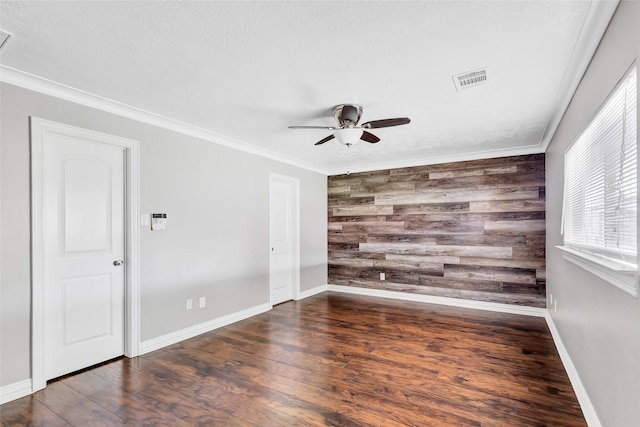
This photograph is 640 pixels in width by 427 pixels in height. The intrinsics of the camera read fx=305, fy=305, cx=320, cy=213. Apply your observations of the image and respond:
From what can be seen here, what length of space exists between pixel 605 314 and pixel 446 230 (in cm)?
333

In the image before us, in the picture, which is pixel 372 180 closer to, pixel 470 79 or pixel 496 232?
pixel 496 232

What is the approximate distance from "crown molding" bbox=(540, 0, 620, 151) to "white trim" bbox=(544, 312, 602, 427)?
7.38 feet

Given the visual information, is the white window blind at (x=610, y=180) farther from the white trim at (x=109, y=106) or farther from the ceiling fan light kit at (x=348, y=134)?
the white trim at (x=109, y=106)

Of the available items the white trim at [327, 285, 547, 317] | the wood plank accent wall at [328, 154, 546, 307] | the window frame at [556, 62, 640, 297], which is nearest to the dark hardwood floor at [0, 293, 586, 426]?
the white trim at [327, 285, 547, 317]

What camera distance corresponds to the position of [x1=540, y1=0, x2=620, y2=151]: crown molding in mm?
1589

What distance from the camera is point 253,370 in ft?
9.05

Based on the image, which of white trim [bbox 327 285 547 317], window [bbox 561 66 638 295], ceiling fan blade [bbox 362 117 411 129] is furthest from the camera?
white trim [bbox 327 285 547 317]

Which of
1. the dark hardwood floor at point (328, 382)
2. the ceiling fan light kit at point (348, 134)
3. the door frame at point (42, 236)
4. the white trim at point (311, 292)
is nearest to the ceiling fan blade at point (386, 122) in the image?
the ceiling fan light kit at point (348, 134)

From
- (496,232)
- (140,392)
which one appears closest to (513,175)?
(496,232)

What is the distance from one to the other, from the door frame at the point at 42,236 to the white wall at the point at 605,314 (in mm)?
3643

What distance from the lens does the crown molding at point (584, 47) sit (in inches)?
62.6

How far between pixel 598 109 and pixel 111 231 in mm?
3927

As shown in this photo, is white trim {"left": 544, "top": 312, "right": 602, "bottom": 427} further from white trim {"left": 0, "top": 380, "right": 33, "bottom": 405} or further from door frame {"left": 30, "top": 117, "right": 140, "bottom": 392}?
white trim {"left": 0, "top": 380, "right": 33, "bottom": 405}

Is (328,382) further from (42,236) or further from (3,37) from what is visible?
(3,37)
